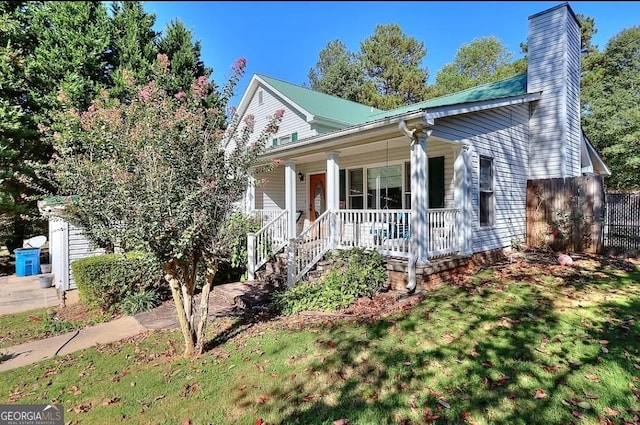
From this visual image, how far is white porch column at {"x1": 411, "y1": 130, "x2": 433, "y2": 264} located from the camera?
6.29 metres

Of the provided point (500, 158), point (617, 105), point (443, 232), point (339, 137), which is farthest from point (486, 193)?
point (617, 105)

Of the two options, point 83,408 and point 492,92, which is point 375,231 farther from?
point 492,92

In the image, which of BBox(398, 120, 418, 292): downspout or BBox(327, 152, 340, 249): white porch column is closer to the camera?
BBox(398, 120, 418, 292): downspout

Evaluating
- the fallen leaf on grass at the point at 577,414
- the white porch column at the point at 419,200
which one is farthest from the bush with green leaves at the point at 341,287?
the fallen leaf on grass at the point at 577,414

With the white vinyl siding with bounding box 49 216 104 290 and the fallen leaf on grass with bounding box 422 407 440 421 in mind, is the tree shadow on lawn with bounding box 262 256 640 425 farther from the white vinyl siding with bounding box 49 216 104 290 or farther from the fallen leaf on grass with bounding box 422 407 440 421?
the white vinyl siding with bounding box 49 216 104 290

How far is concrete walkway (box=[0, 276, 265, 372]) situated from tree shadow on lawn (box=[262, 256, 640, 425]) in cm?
317

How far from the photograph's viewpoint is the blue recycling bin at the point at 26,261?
10.4 m

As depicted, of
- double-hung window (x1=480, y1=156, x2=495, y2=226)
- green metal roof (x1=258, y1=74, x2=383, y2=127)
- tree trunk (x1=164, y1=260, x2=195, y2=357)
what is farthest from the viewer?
green metal roof (x1=258, y1=74, x2=383, y2=127)

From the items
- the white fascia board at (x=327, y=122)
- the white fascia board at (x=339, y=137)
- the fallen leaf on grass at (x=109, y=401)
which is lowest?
the fallen leaf on grass at (x=109, y=401)

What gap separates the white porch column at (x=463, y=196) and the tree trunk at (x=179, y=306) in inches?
221

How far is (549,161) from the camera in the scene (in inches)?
366

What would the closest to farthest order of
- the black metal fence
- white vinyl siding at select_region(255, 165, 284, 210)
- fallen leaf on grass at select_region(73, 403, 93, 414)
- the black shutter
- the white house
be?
fallen leaf on grass at select_region(73, 403, 93, 414) → the white house → the black metal fence → the black shutter → white vinyl siding at select_region(255, 165, 284, 210)

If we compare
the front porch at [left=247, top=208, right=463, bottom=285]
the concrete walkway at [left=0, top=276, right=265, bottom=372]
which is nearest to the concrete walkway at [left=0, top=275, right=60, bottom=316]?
the concrete walkway at [left=0, top=276, right=265, bottom=372]

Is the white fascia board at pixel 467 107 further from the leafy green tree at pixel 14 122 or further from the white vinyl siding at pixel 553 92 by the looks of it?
the leafy green tree at pixel 14 122
